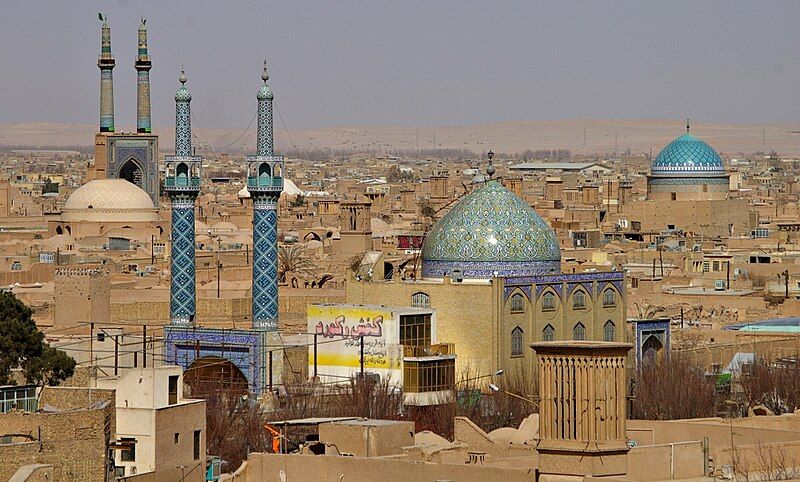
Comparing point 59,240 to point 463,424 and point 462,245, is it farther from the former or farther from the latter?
point 463,424

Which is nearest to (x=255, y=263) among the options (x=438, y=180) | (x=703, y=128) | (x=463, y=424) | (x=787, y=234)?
(x=463, y=424)

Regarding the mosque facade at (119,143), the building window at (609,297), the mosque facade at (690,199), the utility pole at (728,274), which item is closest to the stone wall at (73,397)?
the building window at (609,297)

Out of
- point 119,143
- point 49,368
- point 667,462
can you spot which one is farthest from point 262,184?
point 119,143

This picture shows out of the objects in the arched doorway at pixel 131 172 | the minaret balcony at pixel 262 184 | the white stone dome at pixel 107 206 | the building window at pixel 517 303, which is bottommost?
the building window at pixel 517 303

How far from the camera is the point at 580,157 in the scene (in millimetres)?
179500

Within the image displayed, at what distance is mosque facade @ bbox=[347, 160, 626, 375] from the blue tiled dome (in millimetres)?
30323

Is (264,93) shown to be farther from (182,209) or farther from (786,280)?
(786,280)

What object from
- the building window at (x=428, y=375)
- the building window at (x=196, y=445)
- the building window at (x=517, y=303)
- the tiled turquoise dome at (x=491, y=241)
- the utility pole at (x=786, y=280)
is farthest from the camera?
the utility pole at (x=786, y=280)

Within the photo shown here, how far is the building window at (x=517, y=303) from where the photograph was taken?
25500mm

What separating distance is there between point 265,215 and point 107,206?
30043mm

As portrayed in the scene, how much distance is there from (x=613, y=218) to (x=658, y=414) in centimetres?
3822

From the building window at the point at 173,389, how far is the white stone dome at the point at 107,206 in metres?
39.0

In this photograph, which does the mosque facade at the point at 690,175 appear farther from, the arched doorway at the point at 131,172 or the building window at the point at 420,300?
the building window at the point at 420,300

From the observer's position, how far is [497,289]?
82.8 feet
